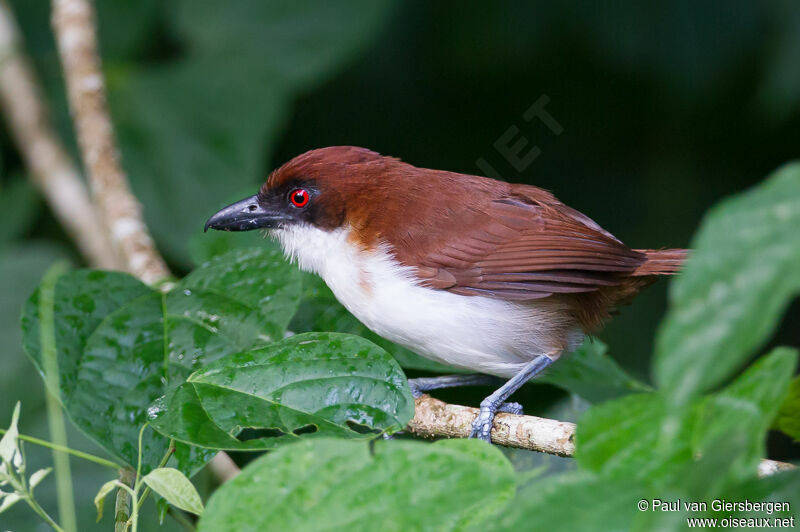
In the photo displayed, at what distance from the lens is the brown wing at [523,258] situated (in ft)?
7.70

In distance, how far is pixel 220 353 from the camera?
207cm

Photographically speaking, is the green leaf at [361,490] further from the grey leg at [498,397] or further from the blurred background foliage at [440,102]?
the blurred background foliage at [440,102]

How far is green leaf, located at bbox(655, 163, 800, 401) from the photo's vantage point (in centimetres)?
73

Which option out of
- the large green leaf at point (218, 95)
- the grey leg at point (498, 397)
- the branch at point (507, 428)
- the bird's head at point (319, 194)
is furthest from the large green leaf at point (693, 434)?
the large green leaf at point (218, 95)

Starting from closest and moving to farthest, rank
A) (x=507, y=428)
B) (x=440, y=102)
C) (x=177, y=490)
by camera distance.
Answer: (x=177, y=490) → (x=507, y=428) → (x=440, y=102)

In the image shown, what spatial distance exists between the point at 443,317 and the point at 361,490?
132 cm

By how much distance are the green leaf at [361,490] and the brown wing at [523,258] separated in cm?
129

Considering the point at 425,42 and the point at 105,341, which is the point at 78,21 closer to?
the point at 425,42

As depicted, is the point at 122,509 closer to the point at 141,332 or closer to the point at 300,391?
the point at 300,391

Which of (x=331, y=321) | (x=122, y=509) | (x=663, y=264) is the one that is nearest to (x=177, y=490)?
(x=122, y=509)

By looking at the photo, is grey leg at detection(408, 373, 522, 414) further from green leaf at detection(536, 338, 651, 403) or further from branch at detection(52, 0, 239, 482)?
branch at detection(52, 0, 239, 482)

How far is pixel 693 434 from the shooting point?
3.21 ft

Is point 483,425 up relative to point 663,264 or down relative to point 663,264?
down

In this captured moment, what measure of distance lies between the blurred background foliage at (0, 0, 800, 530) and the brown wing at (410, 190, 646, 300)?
1.50 metres
